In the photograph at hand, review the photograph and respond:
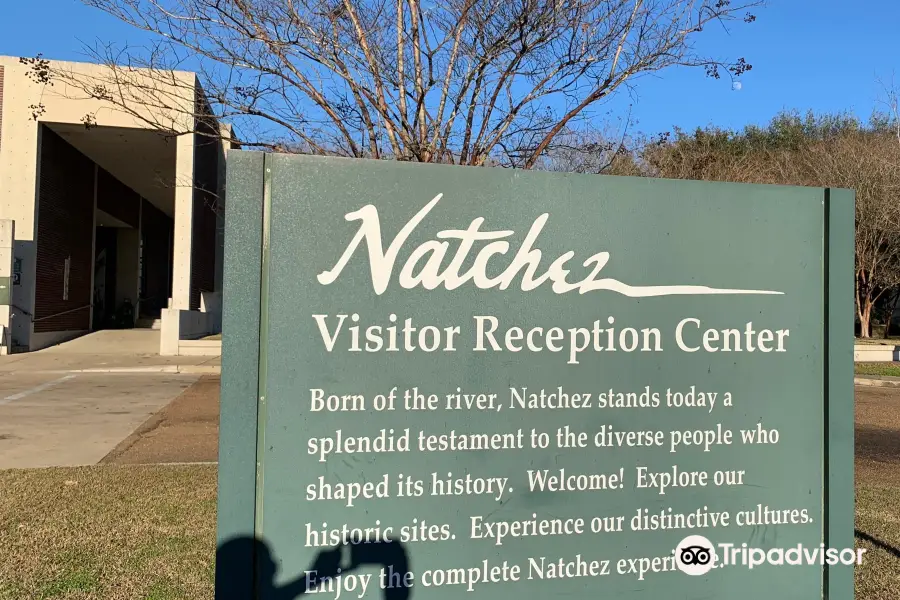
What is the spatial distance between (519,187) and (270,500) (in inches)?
53.4

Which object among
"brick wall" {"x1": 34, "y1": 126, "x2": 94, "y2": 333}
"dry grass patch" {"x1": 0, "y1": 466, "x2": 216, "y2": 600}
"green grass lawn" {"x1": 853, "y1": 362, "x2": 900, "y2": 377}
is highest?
"brick wall" {"x1": 34, "y1": 126, "x2": 94, "y2": 333}

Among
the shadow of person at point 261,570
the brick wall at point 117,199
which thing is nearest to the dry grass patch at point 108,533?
the shadow of person at point 261,570

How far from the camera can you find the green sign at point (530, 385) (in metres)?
2.25

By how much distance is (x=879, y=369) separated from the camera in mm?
18203

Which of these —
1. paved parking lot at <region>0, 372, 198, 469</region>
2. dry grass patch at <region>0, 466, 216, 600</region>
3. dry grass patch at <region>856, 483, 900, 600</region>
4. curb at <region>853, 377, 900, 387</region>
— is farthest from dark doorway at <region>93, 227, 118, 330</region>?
dry grass patch at <region>856, 483, 900, 600</region>

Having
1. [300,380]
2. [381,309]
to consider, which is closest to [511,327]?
[381,309]

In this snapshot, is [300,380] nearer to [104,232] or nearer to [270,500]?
[270,500]

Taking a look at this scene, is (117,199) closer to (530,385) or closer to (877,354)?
(877,354)

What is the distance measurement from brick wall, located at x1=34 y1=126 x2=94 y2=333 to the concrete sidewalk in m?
1.35

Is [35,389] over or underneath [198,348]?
underneath

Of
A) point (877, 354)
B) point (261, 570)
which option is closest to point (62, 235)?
point (261, 570)

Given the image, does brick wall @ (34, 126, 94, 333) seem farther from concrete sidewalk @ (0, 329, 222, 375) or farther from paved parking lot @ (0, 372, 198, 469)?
paved parking lot @ (0, 372, 198, 469)

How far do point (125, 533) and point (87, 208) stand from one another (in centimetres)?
2417

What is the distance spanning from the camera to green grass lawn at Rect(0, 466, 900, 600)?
A: 12.7 feet
